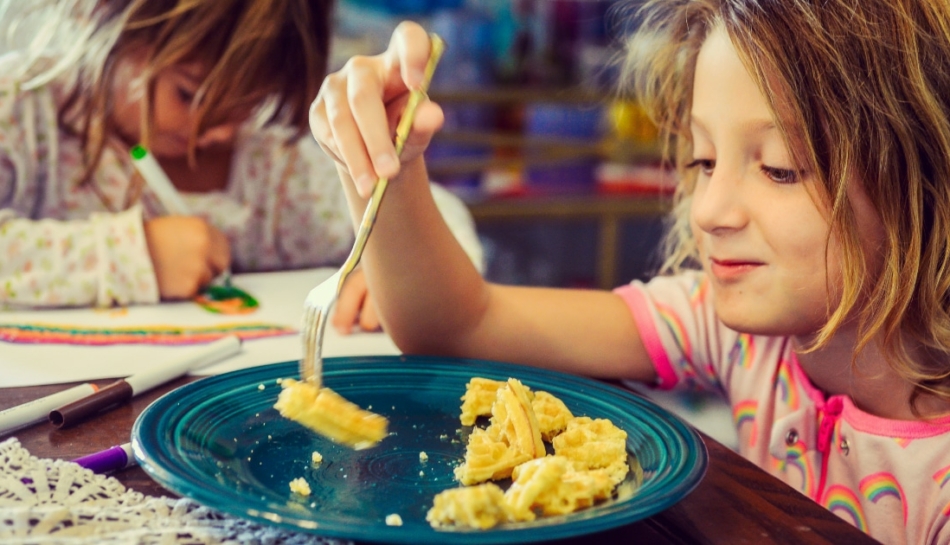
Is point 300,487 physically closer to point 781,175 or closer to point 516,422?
point 516,422

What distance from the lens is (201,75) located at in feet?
3.82

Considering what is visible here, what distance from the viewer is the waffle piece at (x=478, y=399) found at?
605 millimetres

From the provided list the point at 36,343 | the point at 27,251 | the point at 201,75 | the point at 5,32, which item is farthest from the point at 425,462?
the point at 5,32

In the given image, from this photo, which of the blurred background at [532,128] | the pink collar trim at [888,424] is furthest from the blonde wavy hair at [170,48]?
the blurred background at [532,128]

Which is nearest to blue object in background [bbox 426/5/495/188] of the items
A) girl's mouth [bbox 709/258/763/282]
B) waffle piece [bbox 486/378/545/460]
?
girl's mouth [bbox 709/258/763/282]

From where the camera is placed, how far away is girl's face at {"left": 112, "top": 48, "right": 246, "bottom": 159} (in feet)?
3.81

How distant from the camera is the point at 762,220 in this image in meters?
0.66

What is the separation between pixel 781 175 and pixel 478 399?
0.94ft

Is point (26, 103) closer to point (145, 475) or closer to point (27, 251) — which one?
point (27, 251)

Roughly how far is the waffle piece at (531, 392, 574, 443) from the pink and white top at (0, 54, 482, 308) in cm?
51

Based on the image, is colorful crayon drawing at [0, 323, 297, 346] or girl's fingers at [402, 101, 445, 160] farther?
colorful crayon drawing at [0, 323, 297, 346]

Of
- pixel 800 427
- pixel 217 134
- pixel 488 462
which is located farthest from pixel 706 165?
pixel 217 134

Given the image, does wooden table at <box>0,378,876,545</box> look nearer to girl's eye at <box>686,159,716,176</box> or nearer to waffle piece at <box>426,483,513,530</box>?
waffle piece at <box>426,483,513,530</box>

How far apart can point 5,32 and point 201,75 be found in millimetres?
411
